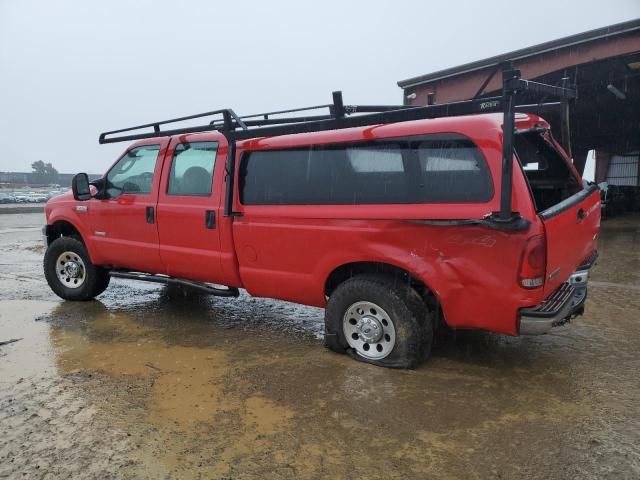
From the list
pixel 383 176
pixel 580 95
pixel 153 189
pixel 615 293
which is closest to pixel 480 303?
pixel 383 176

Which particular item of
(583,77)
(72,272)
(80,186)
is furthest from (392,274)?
(583,77)

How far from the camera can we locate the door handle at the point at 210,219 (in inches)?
177

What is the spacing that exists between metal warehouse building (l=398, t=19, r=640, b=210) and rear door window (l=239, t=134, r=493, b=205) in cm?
448

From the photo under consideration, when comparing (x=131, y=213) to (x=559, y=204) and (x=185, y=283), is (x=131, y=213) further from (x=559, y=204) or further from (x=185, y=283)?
(x=559, y=204)

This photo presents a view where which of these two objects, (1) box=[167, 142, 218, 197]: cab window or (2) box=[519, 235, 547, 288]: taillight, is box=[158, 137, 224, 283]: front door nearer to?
(1) box=[167, 142, 218, 197]: cab window

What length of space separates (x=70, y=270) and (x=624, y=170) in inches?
1179

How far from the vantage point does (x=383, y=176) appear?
3650 mm

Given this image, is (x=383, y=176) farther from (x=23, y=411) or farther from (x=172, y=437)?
(x=23, y=411)

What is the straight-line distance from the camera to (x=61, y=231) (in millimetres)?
6094

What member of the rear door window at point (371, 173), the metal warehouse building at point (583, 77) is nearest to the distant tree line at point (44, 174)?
the metal warehouse building at point (583, 77)

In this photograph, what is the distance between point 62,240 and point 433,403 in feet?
15.7

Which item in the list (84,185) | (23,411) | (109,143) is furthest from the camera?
(109,143)

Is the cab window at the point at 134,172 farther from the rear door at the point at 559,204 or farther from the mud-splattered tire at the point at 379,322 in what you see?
the rear door at the point at 559,204

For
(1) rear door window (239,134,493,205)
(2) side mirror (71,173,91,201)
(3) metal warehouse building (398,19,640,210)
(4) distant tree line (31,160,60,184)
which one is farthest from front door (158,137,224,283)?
(4) distant tree line (31,160,60,184)
